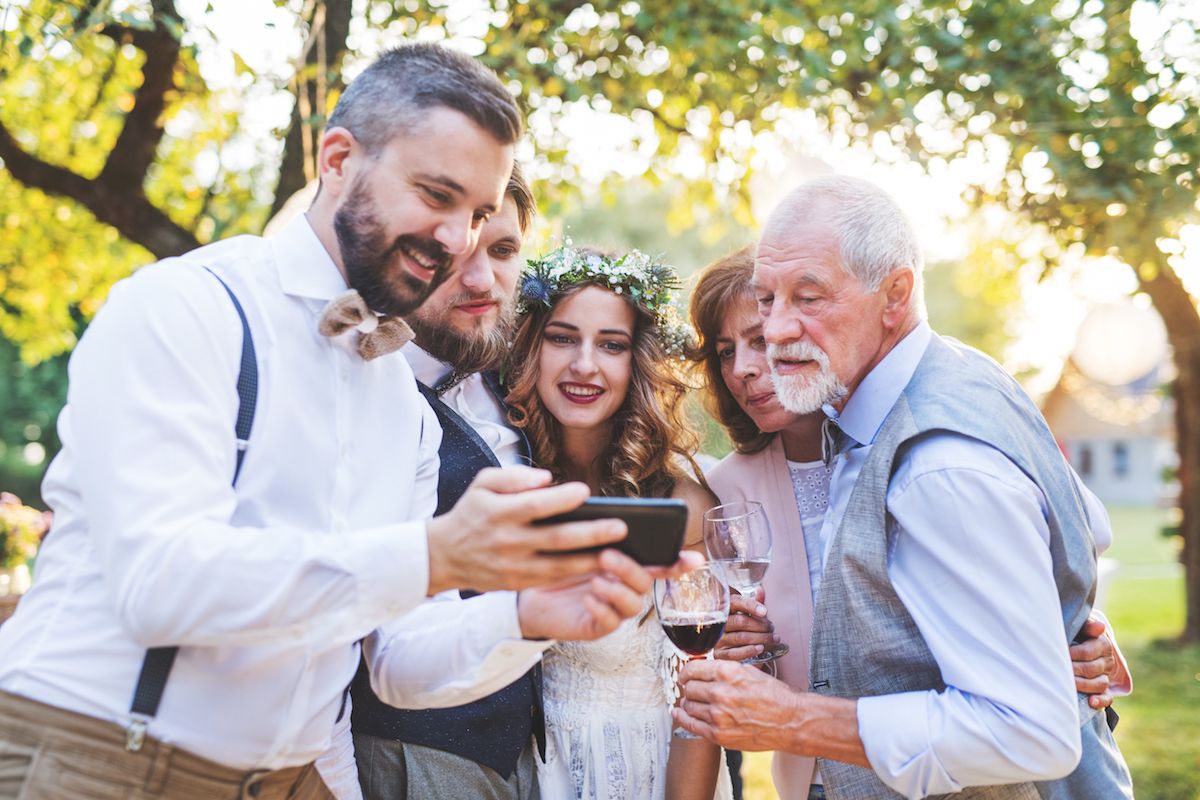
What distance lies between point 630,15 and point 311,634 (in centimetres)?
484

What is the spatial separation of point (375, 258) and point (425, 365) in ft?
4.86

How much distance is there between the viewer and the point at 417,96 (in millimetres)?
2016

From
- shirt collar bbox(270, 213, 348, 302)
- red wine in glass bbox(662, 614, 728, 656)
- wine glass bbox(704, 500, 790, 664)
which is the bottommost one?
red wine in glass bbox(662, 614, 728, 656)

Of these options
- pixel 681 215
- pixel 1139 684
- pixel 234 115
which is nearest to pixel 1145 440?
pixel 1139 684

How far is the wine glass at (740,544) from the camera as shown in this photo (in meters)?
2.91

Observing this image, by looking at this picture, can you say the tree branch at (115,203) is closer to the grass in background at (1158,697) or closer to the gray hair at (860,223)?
the gray hair at (860,223)

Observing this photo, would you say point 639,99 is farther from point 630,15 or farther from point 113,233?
point 113,233

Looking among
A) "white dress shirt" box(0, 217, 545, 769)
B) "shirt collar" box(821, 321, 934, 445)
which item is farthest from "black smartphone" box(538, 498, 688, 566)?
"shirt collar" box(821, 321, 934, 445)

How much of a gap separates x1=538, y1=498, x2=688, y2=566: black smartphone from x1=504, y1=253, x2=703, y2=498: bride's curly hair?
201 cm

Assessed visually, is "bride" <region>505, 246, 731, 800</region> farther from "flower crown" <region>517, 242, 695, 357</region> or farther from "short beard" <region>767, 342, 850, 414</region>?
"short beard" <region>767, 342, 850, 414</region>

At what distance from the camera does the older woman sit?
303cm

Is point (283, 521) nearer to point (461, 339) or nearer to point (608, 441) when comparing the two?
point (461, 339)

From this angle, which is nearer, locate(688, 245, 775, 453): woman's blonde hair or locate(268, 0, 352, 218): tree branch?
locate(688, 245, 775, 453): woman's blonde hair

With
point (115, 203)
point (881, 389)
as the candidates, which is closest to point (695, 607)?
point (881, 389)
